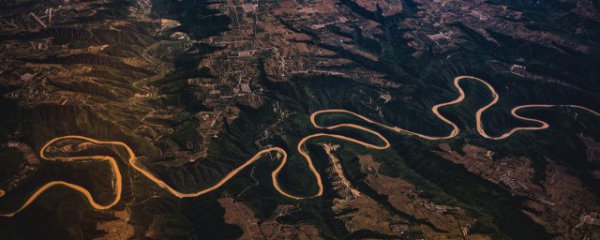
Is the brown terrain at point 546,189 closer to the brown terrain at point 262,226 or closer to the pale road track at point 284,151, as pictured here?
the pale road track at point 284,151

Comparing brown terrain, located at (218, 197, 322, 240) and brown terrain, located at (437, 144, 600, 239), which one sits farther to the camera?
brown terrain, located at (437, 144, 600, 239)

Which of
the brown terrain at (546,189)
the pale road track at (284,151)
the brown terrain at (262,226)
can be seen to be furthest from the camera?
the brown terrain at (546,189)

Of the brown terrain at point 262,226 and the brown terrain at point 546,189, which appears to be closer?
the brown terrain at point 262,226

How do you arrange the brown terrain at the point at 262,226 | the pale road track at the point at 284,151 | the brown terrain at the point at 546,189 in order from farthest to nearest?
the brown terrain at the point at 546,189
the pale road track at the point at 284,151
the brown terrain at the point at 262,226

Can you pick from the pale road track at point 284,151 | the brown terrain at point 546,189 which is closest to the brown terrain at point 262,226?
the pale road track at point 284,151

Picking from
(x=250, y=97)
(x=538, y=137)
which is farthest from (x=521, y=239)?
(x=250, y=97)

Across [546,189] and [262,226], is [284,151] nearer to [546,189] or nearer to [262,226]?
[262,226]

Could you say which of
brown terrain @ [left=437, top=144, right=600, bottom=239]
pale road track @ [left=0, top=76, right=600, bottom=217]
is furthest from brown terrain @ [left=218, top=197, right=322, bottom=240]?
brown terrain @ [left=437, top=144, right=600, bottom=239]

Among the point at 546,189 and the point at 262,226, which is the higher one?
the point at 546,189

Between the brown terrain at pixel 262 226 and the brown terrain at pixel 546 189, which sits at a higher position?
the brown terrain at pixel 546 189

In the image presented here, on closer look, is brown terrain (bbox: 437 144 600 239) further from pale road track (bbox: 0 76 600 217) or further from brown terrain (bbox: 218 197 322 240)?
brown terrain (bbox: 218 197 322 240)

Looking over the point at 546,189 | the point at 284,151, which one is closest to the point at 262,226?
the point at 284,151
